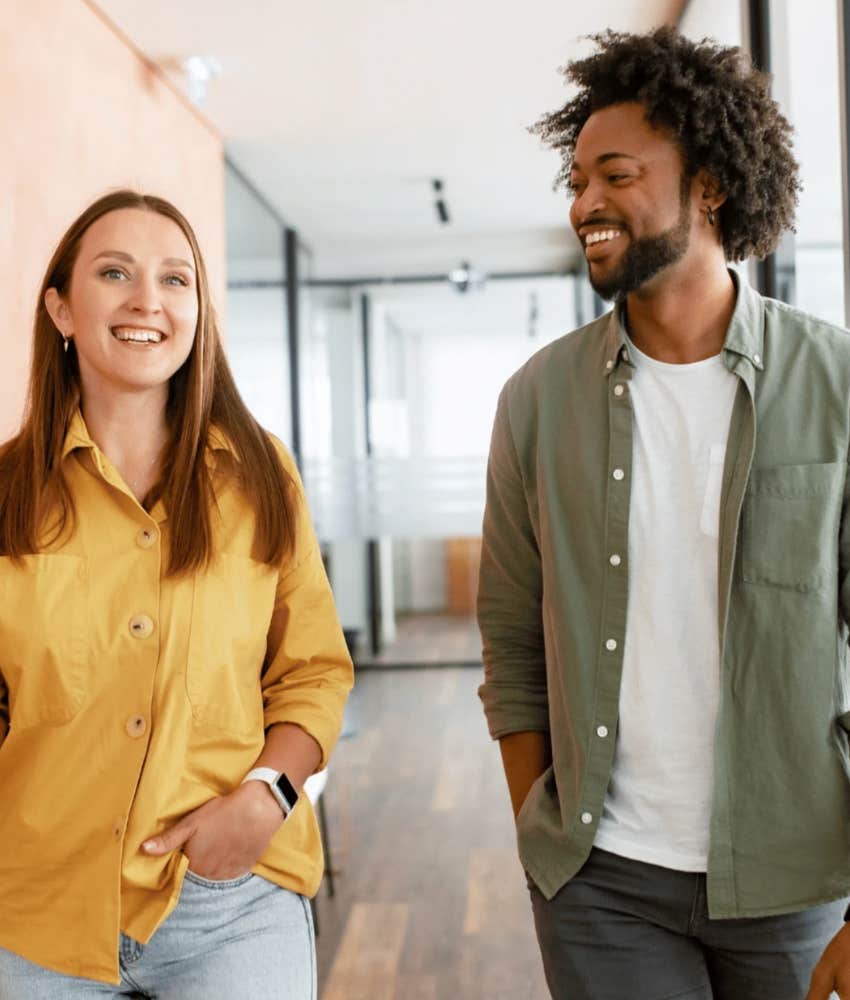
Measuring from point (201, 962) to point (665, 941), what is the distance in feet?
1.76

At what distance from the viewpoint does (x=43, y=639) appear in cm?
126

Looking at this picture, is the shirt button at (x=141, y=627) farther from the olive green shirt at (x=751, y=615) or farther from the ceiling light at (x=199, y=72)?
the ceiling light at (x=199, y=72)

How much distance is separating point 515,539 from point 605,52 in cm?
66

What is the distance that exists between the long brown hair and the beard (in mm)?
484

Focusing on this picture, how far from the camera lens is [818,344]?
131 centimetres

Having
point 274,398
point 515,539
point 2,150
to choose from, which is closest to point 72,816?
point 515,539

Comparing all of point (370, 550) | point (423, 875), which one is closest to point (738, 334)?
point (423, 875)

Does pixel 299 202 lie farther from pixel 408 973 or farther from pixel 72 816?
pixel 72 816

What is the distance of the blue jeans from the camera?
4.05 feet

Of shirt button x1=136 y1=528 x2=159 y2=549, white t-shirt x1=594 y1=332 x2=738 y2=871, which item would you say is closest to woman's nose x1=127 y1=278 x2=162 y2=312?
shirt button x1=136 y1=528 x2=159 y2=549

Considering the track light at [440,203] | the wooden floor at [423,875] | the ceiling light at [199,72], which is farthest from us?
the track light at [440,203]

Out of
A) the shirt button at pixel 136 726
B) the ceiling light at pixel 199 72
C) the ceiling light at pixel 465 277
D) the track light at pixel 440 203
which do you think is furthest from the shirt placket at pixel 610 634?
the ceiling light at pixel 465 277

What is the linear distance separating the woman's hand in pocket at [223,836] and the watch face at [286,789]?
3 centimetres

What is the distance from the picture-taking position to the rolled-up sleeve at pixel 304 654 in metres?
1.39
